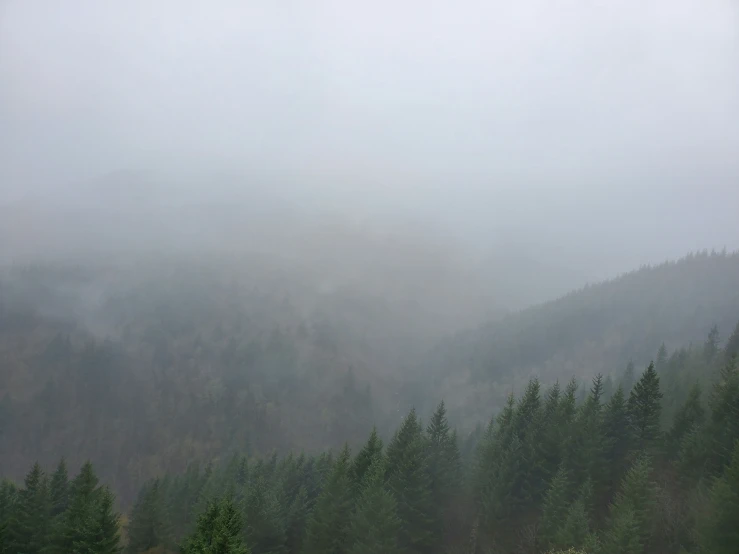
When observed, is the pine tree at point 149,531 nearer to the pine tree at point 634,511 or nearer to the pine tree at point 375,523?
the pine tree at point 375,523

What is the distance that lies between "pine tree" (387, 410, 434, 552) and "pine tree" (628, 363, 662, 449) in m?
20.9

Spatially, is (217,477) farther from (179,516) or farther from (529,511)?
(529,511)

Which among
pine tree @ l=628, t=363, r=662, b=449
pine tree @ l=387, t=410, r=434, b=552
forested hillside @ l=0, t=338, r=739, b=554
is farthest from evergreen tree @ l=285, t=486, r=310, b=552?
pine tree @ l=628, t=363, r=662, b=449

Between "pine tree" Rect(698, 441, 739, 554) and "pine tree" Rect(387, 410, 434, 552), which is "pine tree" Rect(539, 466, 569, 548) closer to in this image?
"pine tree" Rect(387, 410, 434, 552)

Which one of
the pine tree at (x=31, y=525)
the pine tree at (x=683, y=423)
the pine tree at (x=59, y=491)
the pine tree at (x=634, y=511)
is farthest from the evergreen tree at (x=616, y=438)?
the pine tree at (x=59, y=491)

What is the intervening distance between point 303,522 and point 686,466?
3697cm

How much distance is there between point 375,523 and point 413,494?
17.5 ft

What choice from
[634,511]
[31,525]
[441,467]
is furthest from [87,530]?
[634,511]

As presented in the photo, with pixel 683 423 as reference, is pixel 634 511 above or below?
below

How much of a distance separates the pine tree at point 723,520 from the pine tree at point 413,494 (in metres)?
22.5

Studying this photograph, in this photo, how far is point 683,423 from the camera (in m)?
52.4

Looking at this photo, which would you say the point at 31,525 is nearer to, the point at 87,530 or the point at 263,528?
the point at 87,530

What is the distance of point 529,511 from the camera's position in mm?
49312

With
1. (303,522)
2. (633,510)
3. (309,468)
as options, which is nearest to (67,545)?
(303,522)
